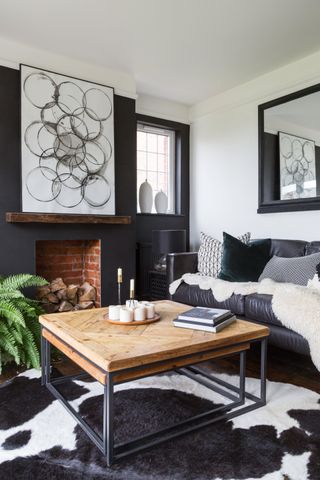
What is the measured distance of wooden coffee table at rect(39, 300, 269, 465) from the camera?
4.61ft

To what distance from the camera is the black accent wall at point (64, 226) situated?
323 cm

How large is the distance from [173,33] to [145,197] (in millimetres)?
1813

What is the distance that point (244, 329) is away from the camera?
1.83m

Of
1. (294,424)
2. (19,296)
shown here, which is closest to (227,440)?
(294,424)

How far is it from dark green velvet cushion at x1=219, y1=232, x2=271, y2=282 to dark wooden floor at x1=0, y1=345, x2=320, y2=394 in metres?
0.68

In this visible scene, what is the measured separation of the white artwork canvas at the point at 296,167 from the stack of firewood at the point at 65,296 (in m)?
2.19

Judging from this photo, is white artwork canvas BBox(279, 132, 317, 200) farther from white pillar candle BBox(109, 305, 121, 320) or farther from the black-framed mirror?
white pillar candle BBox(109, 305, 121, 320)

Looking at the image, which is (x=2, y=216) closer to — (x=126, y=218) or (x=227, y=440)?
(x=126, y=218)

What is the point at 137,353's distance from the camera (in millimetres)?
1442

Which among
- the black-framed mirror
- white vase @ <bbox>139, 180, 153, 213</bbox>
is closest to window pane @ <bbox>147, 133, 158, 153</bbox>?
white vase @ <bbox>139, 180, 153, 213</bbox>

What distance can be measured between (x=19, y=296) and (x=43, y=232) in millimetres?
1054

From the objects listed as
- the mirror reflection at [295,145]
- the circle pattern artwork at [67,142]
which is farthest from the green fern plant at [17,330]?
the mirror reflection at [295,145]

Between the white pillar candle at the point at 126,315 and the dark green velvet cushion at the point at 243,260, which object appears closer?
the white pillar candle at the point at 126,315

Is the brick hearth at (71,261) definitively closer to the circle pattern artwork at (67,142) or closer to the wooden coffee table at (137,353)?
the circle pattern artwork at (67,142)
